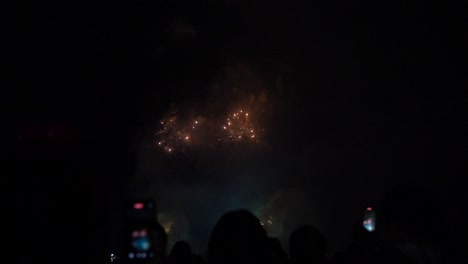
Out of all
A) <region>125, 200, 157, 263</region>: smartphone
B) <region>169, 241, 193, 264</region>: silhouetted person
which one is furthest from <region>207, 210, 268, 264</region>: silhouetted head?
<region>169, 241, 193, 264</region>: silhouetted person

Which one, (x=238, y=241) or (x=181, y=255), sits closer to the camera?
(x=238, y=241)

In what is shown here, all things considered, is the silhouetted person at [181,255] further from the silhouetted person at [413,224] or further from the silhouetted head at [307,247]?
the silhouetted person at [413,224]

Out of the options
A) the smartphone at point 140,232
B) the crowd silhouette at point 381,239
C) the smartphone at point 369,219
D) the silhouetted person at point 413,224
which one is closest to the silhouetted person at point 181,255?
the crowd silhouette at point 381,239

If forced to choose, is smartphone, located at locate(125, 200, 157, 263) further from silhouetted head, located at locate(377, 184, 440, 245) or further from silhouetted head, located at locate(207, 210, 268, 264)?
silhouetted head, located at locate(377, 184, 440, 245)

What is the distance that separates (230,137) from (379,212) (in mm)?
13780

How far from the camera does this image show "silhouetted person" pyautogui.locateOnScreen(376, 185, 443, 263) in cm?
332

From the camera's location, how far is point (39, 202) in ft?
6.69

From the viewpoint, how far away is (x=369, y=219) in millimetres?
4449

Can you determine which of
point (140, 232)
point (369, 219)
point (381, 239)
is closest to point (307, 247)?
point (369, 219)

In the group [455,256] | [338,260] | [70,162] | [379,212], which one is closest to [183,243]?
[338,260]

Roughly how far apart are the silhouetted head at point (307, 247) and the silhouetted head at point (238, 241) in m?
1.56

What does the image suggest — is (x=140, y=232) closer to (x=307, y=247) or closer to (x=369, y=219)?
(x=307, y=247)

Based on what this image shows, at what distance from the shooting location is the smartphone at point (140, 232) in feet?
8.16

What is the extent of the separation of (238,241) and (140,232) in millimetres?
557
